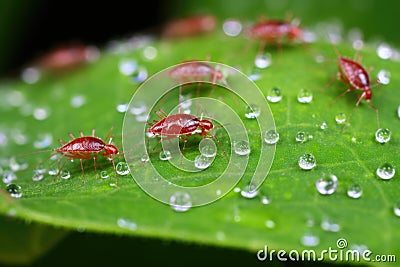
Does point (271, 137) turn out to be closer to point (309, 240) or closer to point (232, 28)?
point (309, 240)

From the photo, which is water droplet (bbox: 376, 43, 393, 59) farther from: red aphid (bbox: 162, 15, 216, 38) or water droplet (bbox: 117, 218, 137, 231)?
water droplet (bbox: 117, 218, 137, 231)

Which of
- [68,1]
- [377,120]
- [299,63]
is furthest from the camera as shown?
[68,1]

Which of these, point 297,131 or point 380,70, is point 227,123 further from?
point 380,70

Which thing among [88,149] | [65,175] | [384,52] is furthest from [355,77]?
[65,175]

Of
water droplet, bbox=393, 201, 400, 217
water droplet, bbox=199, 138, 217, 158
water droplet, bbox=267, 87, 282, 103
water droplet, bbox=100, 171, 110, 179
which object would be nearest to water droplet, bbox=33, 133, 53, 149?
water droplet, bbox=100, 171, 110, 179

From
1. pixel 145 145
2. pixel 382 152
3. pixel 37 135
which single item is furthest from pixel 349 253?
pixel 37 135

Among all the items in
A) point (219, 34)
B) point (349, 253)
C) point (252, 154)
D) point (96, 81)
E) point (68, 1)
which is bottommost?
point (349, 253)

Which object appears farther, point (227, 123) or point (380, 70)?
point (380, 70)
